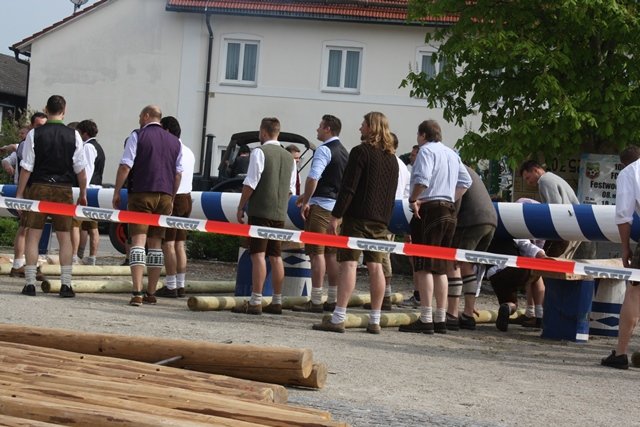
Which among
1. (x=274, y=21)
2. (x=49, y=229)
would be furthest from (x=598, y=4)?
(x=274, y=21)

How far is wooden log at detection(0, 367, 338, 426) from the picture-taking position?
6281 millimetres

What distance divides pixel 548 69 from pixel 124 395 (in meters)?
18.2

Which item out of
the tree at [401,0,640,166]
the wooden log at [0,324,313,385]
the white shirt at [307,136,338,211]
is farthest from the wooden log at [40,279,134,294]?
the tree at [401,0,640,166]

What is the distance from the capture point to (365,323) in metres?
13.1

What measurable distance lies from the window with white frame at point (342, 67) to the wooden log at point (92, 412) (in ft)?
115

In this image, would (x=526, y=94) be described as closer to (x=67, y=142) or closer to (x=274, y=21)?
(x=67, y=142)

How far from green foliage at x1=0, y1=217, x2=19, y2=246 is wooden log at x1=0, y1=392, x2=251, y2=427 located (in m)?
17.5

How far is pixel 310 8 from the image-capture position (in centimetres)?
4056

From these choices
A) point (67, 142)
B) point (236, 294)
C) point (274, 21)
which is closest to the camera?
point (67, 142)

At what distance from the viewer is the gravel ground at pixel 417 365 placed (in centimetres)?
828

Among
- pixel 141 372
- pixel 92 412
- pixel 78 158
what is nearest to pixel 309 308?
pixel 78 158

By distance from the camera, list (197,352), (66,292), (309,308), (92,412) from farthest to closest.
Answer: (309,308)
(66,292)
(197,352)
(92,412)

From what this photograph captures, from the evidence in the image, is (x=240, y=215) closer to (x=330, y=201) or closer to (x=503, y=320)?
(x=330, y=201)

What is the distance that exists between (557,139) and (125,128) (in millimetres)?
20704
